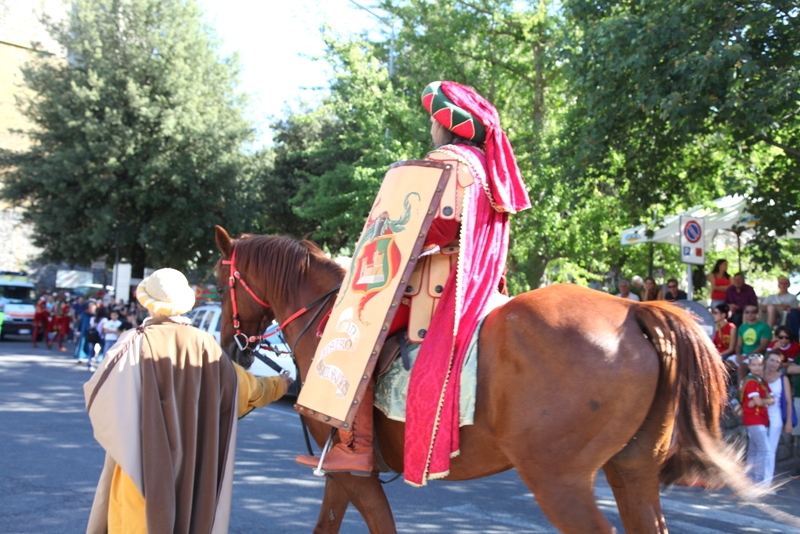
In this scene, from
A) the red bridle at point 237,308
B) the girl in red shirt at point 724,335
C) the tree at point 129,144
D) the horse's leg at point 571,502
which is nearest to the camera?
the horse's leg at point 571,502

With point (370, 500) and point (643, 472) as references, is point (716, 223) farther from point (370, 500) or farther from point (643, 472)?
point (370, 500)

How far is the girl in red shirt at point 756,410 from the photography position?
27.9 feet

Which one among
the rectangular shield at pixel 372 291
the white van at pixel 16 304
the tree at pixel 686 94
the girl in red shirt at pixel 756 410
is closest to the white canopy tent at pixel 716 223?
the tree at pixel 686 94

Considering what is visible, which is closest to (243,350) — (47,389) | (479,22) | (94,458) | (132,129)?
(94,458)

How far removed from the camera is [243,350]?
470 cm

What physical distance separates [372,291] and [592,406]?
3.88ft

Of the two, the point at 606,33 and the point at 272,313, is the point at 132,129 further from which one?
the point at 272,313

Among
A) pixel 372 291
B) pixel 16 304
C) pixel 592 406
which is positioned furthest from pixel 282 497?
pixel 16 304

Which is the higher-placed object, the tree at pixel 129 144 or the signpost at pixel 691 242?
the tree at pixel 129 144

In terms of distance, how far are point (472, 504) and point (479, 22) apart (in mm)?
13924

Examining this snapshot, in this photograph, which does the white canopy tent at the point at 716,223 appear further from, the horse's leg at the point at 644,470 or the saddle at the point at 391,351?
the saddle at the point at 391,351

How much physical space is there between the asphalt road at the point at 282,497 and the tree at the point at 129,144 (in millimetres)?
19356

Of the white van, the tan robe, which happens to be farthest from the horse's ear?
the white van

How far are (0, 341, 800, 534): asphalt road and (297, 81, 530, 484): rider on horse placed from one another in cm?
245
